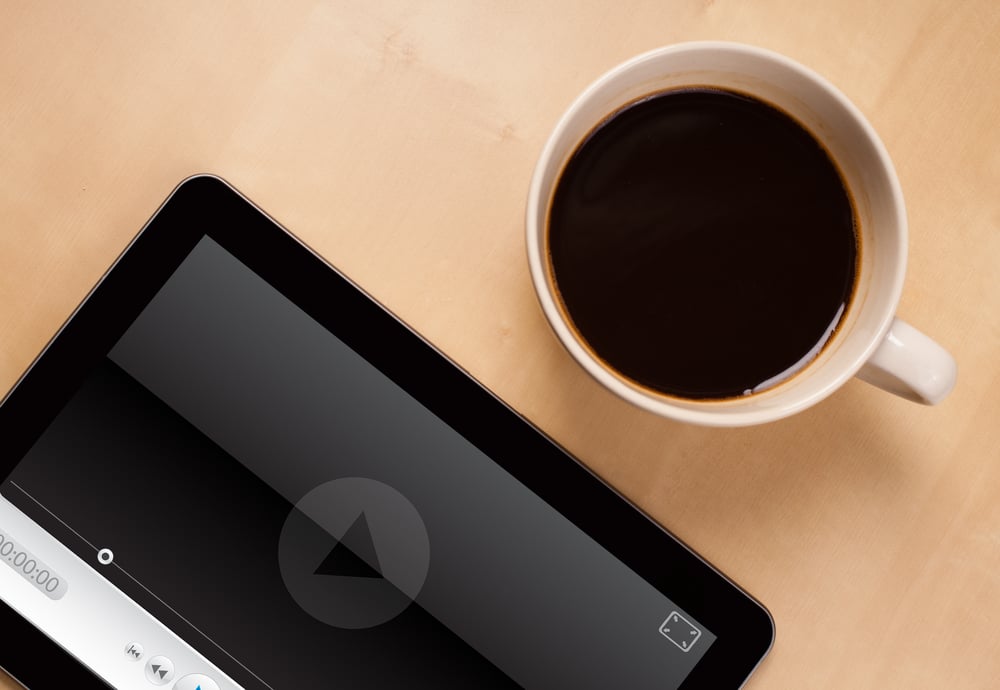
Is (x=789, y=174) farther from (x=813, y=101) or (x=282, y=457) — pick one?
(x=282, y=457)

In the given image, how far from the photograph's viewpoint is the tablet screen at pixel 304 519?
1.54 feet

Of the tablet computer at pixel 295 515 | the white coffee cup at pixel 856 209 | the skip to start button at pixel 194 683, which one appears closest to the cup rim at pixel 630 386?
the white coffee cup at pixel 856 209

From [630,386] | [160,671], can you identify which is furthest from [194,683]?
[630,386]

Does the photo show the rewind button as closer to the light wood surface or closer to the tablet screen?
the tablet screen

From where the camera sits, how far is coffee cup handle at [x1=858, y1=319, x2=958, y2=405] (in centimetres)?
37

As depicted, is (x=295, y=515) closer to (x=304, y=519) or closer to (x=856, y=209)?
(x=304, y=519)

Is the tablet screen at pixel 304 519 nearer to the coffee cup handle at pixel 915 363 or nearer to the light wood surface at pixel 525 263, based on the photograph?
the light wood surface at pixel 525 263

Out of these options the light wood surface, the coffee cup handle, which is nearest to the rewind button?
the light wood surface

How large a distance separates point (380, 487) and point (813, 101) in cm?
31

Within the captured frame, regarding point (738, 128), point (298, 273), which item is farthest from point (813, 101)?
point (298, 273)

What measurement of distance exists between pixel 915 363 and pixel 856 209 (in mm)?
85

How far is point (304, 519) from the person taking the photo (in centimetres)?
48

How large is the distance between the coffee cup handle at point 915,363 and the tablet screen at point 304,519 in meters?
0.18
